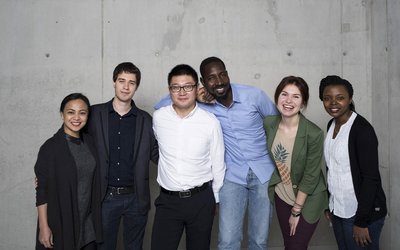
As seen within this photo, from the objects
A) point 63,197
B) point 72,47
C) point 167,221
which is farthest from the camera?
point 72,47

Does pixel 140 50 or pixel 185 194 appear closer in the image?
pixel 185 194

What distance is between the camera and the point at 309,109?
3.69m

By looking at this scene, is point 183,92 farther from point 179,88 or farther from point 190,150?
point 190,150

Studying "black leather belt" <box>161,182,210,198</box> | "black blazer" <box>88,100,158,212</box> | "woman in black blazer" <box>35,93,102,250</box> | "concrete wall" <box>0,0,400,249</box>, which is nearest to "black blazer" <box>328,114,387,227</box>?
"black leather belt" <box>161,182,210,198</box>

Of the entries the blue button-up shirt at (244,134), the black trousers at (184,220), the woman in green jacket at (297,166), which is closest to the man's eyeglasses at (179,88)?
the blue button-up shirt at (244,134)

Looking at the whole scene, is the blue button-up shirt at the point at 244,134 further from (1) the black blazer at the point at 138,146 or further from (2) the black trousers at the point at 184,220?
(1) the black blazer at the point at 138,146

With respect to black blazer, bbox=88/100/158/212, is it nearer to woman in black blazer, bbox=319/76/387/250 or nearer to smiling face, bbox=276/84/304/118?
smiling face, bbox=276/84/304/118

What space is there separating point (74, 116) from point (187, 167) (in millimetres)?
804

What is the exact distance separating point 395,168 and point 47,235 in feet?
9.12

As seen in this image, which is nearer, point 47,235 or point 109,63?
point 47,235

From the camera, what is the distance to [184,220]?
2279 millimetres

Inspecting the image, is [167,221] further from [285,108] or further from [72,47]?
[72,47]

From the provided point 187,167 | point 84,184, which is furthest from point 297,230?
point 84,184

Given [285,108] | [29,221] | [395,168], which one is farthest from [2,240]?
[395,168]
